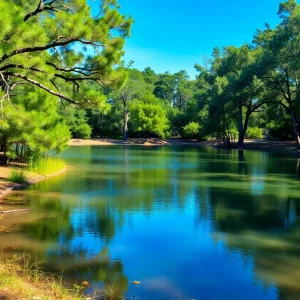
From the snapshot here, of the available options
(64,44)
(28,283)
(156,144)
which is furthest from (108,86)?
(156,144)

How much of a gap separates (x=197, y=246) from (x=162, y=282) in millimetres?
2151

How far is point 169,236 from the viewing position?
9211 mm

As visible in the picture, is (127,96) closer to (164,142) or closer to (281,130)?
(164,142)

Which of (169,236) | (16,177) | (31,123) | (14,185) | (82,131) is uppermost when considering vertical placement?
(82,131)

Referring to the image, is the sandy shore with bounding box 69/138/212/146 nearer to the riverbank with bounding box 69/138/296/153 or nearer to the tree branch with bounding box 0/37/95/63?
the riverbank with bounding box 69/138/296/153

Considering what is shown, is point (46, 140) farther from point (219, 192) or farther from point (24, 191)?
point (219, 192)

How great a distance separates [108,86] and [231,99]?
35100 millimetres

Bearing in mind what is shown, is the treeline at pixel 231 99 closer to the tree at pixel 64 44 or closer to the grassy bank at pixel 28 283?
the tree at pixel 64 44

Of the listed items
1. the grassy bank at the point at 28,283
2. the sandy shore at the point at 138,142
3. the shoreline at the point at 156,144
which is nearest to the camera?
the grassy bank at the point at 28,283

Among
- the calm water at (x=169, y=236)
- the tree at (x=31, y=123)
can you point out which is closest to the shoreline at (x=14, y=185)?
the calm water at (x=169, y=236)

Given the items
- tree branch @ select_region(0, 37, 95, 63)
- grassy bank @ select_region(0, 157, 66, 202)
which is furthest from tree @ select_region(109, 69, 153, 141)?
tree branch @ select_region(0, 37, 95, 63)

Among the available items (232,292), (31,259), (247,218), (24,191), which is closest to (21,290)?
(31,259)

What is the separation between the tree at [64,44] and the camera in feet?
31.8

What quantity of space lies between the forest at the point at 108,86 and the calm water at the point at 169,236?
2.73 m
